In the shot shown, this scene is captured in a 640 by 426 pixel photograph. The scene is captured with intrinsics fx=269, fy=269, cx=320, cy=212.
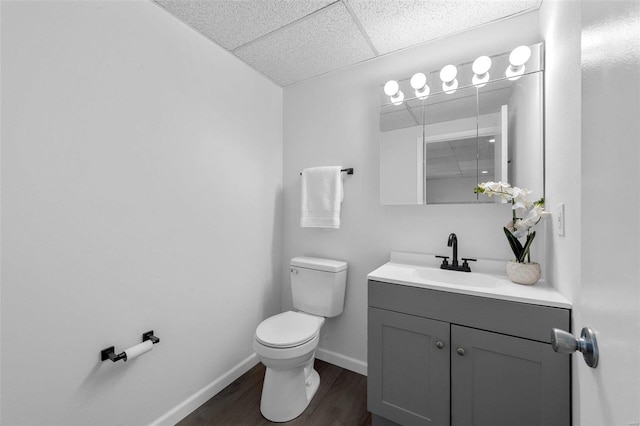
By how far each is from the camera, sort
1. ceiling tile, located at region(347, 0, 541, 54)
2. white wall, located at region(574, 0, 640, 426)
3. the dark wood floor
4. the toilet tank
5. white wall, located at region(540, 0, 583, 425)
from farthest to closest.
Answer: the toilet tank
the dark wood floor
ceiling tile, located at region(347, 0, 541, 54)
white wall, located at region(540, 0, 583, 425)
white wall, located at region(574, 0, 640, 426)

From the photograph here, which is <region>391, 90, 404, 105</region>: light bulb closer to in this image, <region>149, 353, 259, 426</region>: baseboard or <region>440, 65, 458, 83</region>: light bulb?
<region>440, 65, 458, 83</region>: light bulb

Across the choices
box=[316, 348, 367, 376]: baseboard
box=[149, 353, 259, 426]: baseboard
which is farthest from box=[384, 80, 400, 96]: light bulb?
box=[149, 353, 259, 426]: baseboard

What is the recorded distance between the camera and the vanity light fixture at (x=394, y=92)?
1.73 m

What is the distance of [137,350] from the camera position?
46.9 inches

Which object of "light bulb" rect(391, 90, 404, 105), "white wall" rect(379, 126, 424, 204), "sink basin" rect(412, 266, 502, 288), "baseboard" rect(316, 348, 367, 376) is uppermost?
"light bulb" rect(391, 90, 404, 105)

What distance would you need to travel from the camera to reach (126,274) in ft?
4.13

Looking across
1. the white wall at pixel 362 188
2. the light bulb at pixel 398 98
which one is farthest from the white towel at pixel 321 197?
the light bulb at pixel 398 98

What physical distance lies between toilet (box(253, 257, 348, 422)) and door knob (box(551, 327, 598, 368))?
Answer: 1.17 meters

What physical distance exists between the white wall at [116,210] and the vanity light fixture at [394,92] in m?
0.98

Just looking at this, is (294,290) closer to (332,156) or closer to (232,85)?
(332,156)

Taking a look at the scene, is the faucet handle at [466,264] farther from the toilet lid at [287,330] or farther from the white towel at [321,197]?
the toilet lid at [287,330]

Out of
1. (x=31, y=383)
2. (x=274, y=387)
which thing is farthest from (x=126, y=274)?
(x=274, y=387)

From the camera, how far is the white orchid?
48.7 inches

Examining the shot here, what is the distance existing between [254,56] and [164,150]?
0.92m
